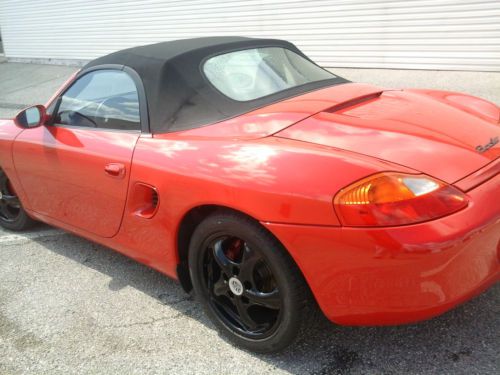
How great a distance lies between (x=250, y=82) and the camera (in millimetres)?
2941

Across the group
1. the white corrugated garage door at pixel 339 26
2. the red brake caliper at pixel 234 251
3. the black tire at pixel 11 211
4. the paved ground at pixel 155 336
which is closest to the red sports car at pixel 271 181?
the red brake caliper at pixel 234 251

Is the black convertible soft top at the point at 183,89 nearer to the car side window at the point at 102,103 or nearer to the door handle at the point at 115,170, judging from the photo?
the car side window at the point at 102,103

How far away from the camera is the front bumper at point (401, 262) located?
1.87 m

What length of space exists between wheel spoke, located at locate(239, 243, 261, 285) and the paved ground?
406 mm

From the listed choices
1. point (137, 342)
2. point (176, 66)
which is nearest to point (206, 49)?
point (176, 66)

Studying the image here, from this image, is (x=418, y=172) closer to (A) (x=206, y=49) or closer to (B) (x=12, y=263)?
(A) (x=206, y=49)

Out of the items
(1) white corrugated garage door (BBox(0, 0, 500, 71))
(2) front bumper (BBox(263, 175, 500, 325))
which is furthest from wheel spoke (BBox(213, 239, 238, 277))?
(1) white corrugated garage door (BBox(0, 0, 500, 71))

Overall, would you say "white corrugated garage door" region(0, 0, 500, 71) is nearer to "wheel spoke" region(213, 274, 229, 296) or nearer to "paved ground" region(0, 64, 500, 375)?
"paved ground" region(0, 64, 500, 375)

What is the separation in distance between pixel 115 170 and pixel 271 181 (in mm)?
1050

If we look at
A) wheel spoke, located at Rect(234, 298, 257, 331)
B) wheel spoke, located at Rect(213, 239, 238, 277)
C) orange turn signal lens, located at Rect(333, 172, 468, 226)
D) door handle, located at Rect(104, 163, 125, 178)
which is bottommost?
wheel spoke, located at Rect(234, 298, 257, 331)

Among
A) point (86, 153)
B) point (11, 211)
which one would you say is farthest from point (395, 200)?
point (11, 211)

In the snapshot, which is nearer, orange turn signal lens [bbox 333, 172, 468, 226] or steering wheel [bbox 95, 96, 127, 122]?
orange turn signal lens [bbox 333, 172, 468, 226]

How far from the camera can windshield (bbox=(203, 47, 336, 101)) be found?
287 cm

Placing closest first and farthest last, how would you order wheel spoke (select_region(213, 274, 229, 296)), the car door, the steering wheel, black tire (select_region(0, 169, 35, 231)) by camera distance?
wheel spoke (select_region(213, 274, 229, 296))
the car door
the steering wheel
black tire (select_region(0, 169, 35, 231))
